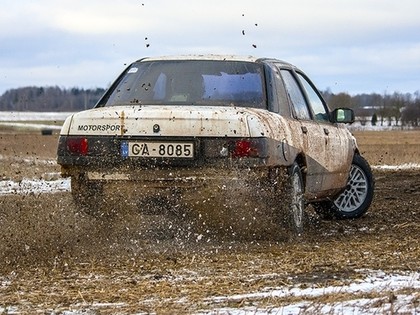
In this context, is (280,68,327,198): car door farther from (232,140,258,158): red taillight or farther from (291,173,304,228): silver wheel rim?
(232,140,258,158): red taillight

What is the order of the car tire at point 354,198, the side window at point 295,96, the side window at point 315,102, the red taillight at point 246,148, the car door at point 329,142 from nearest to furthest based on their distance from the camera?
the red taillight at point 246,148, the side window at point 295,96, the car door at point 329,142, the side window at point 315,102, the car tire at point 354,198

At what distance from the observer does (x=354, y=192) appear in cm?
1078

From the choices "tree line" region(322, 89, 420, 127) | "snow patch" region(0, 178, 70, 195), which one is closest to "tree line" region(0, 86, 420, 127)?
"tree line" region(322, 89, 420, 127)

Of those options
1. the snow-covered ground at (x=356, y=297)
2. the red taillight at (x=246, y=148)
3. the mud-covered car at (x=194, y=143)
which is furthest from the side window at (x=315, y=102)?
the snow-covered ground at (x=356, y=297)

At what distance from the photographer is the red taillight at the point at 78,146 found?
25.1 ft

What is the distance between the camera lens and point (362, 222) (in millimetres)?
10039

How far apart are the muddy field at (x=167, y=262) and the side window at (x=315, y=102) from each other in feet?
4.11

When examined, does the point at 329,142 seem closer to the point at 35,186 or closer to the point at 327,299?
the point at 327,299

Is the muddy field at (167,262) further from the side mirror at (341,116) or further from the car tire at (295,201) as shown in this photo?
the side mirror at (341,116)

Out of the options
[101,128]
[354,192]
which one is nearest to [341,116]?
[354,192]

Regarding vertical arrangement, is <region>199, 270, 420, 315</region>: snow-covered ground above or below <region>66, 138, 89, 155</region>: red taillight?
below

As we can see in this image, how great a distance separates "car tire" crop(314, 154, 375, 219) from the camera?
10633 mm

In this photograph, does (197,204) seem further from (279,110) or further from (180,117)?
(279,110)

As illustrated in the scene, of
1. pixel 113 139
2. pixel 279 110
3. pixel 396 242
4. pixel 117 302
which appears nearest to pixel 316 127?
pixel 279 110
